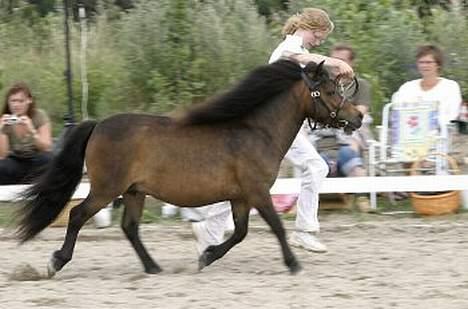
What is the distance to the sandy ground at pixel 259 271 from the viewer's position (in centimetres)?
644

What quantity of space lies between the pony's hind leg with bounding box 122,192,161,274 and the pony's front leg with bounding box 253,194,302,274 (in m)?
0.84

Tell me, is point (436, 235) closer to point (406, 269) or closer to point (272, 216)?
point (406, 269)

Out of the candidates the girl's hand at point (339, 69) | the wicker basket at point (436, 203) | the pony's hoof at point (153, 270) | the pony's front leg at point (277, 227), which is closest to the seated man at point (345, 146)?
the wicker basket at point (436, 203)

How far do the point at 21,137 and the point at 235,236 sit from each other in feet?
10.5

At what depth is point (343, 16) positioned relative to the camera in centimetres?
1427

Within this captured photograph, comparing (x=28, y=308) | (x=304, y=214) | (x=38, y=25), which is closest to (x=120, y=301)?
(x=28, y=308)

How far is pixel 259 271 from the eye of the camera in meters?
7.50

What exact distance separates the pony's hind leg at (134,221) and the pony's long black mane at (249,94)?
2.20 ft

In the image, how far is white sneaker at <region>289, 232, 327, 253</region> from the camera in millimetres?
8109

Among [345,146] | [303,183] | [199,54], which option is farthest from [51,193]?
[199,54]

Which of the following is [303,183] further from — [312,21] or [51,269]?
[51,269]

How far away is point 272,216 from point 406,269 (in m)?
0.98

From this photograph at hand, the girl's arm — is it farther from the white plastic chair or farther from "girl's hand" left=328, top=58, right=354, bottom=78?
the white plastic chair

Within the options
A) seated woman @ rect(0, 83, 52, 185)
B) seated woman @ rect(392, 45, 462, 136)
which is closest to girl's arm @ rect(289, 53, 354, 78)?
seated woman @ rect(392, 45, 462, 136)
